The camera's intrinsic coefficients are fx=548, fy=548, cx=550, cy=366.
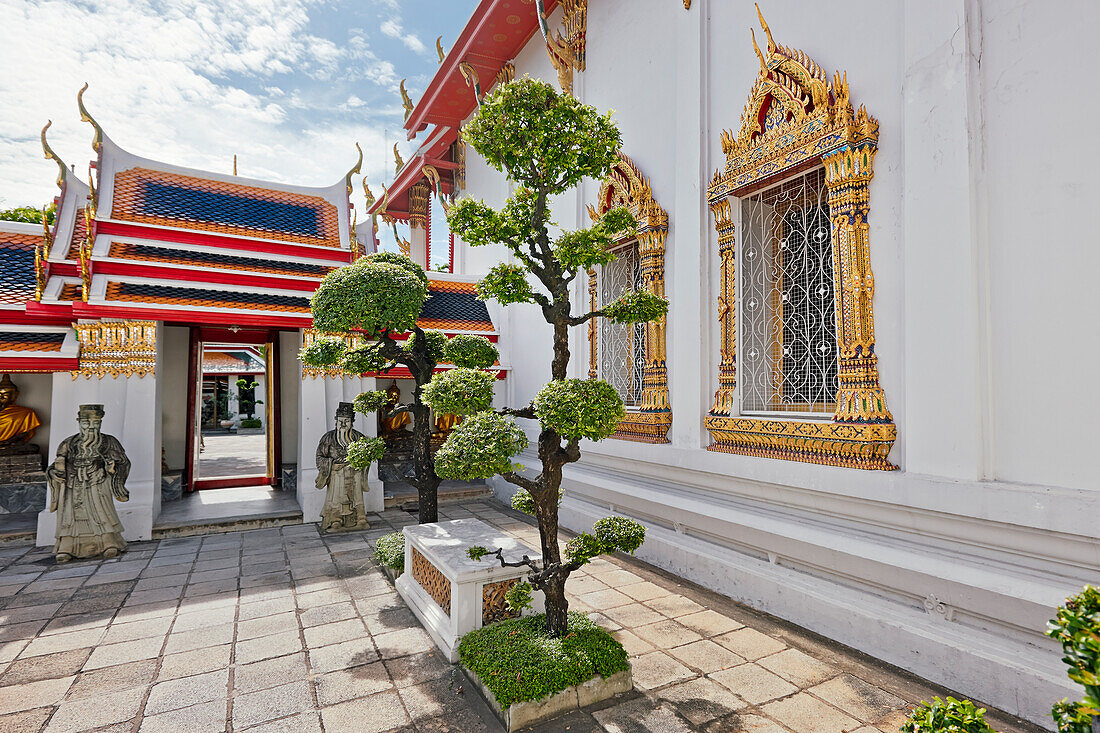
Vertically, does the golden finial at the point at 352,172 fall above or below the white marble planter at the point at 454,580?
above

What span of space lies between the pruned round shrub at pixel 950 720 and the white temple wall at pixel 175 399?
32.8 feet

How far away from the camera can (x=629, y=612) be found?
435 cm

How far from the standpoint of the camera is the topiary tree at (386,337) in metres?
5.09

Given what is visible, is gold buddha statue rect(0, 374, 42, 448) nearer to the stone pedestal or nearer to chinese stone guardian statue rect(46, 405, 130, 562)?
the stone pedestal

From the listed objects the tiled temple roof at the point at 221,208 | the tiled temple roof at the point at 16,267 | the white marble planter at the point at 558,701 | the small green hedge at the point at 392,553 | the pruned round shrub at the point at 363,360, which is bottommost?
the white marble planter at the point at 558,701

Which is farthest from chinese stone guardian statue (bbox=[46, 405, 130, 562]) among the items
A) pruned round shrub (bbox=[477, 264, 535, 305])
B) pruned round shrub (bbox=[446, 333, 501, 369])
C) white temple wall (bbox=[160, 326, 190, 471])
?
pruned round shrub (bbox=[477, 264, 535, 305])

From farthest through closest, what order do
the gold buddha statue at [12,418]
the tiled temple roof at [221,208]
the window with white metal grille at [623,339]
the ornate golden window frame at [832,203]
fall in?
the gold buddha statue at [12,418] → the tiled temple roof at [221,208] → the window with white metal grille at [623,339] → the ornate golden window frame at [832,203]

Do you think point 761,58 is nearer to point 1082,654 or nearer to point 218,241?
point 1082,654

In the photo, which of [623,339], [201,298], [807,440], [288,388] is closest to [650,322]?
[623,339]

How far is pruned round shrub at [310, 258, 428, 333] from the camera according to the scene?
505 centimetres

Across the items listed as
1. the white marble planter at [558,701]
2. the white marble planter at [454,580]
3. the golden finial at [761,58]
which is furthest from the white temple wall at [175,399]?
the golden finial at [761,58]

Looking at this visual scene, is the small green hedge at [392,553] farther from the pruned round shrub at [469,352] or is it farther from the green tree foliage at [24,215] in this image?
the green tree foliage at [24,215]

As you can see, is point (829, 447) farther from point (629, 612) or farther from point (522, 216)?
point (522, 216)

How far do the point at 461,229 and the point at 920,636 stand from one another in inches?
150
